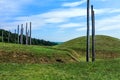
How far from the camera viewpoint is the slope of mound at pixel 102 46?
70.2 meters

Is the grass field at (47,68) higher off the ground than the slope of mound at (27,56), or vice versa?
the slope of mound at (27,56)

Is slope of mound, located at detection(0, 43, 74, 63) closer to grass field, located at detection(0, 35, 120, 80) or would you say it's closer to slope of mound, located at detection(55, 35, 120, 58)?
grass field, located at detection(0, 35, 120, 80)

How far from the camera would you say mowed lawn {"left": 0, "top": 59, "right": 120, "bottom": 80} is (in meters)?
23.0

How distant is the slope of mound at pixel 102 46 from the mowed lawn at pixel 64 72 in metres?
38.9

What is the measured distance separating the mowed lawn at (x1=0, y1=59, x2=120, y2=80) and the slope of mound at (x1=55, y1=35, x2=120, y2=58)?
38.9m

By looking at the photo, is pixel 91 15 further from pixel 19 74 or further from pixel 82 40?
pixel 82 40

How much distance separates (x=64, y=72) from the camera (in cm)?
2575

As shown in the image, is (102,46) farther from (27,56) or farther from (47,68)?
(47,68)

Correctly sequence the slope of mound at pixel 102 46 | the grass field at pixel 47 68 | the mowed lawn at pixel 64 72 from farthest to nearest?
1. the slope of mound at pixel 102 46
2. the grass field at pixel 47 68
3. the mowed lawn at pixel 64 72

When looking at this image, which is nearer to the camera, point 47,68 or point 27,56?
point 47,68

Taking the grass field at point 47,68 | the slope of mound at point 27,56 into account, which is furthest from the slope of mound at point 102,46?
the grass field at point 47,68

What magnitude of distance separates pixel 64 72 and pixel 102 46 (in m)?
55.9

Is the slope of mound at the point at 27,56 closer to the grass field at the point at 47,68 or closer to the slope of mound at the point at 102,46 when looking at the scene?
the grass field at the point at 47,68

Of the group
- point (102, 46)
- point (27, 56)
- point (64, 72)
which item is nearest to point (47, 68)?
point (64, 72)
